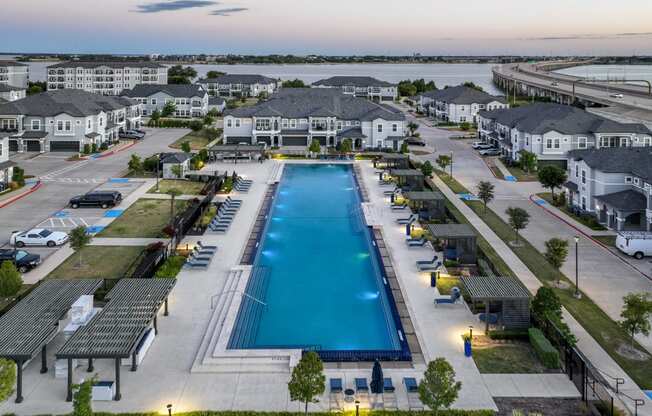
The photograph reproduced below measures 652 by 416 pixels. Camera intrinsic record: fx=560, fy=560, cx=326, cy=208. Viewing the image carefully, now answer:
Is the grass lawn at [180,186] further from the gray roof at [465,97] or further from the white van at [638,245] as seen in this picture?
the gray roof at [465,97]

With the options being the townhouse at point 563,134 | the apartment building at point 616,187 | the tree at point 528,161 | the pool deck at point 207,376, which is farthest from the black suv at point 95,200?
the townhouse at point 563,134

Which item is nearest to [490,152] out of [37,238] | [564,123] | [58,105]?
[564,123]

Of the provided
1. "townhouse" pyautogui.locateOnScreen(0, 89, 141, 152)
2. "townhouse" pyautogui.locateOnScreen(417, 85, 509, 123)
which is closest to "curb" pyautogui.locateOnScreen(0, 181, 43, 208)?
"townhouse" pyautogui.locateOnScreen(0, 89, 141, 152)

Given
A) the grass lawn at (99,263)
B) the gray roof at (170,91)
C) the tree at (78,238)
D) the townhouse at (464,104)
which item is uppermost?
the gray roof at (170,91)

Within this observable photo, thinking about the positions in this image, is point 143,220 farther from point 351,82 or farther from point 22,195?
point 351,82

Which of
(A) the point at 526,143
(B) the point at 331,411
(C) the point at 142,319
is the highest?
(A) the point at 526,143

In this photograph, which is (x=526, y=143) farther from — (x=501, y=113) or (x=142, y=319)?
(x=142, y=319)

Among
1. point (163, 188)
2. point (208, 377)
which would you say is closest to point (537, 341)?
point (208, 377)
